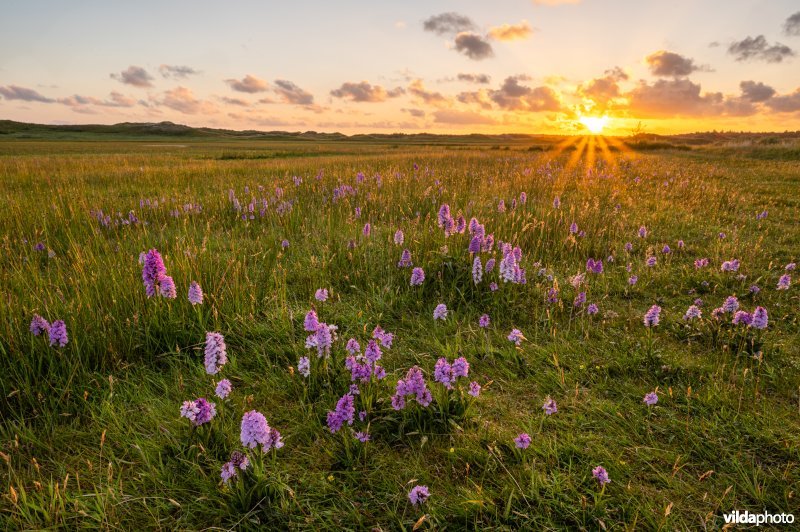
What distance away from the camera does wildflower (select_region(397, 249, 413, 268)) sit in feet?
13.1

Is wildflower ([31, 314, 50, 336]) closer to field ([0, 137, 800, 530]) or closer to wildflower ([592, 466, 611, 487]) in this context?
field ([0, 137, 800, 530])

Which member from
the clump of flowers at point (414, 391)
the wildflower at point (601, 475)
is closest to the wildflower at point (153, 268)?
the clump of flowers at point (414, 391)

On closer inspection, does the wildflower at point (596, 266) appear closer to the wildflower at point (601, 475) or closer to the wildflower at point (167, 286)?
the wildflower at point (601, 475)

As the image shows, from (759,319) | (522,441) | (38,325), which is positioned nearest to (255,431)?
(522,441)

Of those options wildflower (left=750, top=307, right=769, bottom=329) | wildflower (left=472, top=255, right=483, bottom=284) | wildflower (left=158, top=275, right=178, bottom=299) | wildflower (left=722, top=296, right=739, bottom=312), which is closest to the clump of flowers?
wildflower (left=472, top=255, right=483, bottom=284)

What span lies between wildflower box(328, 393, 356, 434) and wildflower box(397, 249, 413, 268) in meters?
2.13

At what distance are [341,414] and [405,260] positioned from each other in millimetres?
2211

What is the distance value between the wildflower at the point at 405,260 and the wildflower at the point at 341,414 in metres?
2.13

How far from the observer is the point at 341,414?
6.62 ft

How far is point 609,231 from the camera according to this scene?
5836mm

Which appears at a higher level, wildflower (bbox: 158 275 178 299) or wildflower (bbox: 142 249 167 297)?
wildflower (bbox: 142 249 167 297)

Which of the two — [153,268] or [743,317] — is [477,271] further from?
[153,268]

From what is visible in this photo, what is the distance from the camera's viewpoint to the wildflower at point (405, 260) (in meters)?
4.00

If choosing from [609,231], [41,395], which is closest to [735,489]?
[41,395]
